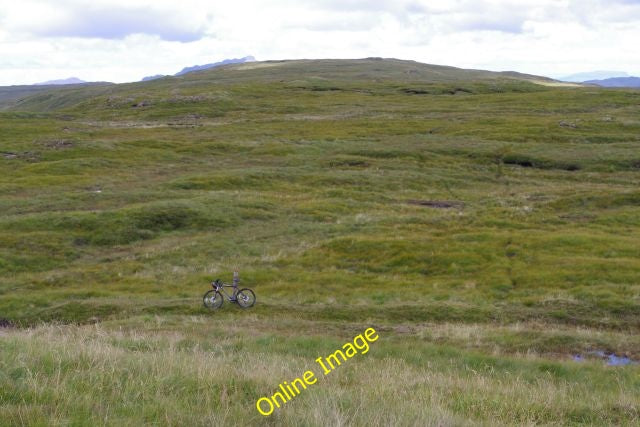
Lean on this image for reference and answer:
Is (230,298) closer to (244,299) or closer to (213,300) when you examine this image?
(244,299)

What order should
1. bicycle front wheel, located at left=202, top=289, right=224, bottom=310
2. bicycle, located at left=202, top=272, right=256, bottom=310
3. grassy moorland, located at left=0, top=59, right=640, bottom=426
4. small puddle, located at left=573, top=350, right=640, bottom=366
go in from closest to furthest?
grassy moorland, located at left=0, top=59, right=640, bottom=426, small puddle, located at left=573, top=350, right=640, bottom=366, bicycle, located at left=202, top=272, right=256, bottom=310, bicycle front wheel, located at left=202, top=289, right=224, bottom=310

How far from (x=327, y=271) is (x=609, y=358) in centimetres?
1842

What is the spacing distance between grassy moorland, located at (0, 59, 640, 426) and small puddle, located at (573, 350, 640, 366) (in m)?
0.37

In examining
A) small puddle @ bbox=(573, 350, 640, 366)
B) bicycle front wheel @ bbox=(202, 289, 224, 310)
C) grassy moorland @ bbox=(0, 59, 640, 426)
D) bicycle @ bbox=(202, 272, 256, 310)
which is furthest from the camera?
bicycle front wheel @ bbox=(202, 289, 224, 310)

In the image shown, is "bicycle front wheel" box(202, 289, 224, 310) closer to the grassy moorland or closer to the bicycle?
the bicycle

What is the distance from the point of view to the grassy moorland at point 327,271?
8.66 metres

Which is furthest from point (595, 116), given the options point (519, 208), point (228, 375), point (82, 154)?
point (228, 375)

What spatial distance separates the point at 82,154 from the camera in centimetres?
7944

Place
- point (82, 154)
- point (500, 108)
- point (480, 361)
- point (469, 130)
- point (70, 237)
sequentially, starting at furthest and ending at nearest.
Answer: point (500, 108) < point (469, 130) < point (82, 154) < point (70, 237) < point (480, 361)

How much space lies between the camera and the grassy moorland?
8.66 m

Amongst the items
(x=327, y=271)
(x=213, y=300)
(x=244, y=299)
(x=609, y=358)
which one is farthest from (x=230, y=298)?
(x=609, y=358)

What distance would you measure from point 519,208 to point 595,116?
2588 inches

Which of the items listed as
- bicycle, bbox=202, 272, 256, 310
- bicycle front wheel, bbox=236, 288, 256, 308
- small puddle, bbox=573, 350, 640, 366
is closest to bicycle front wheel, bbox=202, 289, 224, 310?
bicycle, bbox=202, 272, 256, 310

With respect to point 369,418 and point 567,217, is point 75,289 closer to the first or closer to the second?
point 369,418
